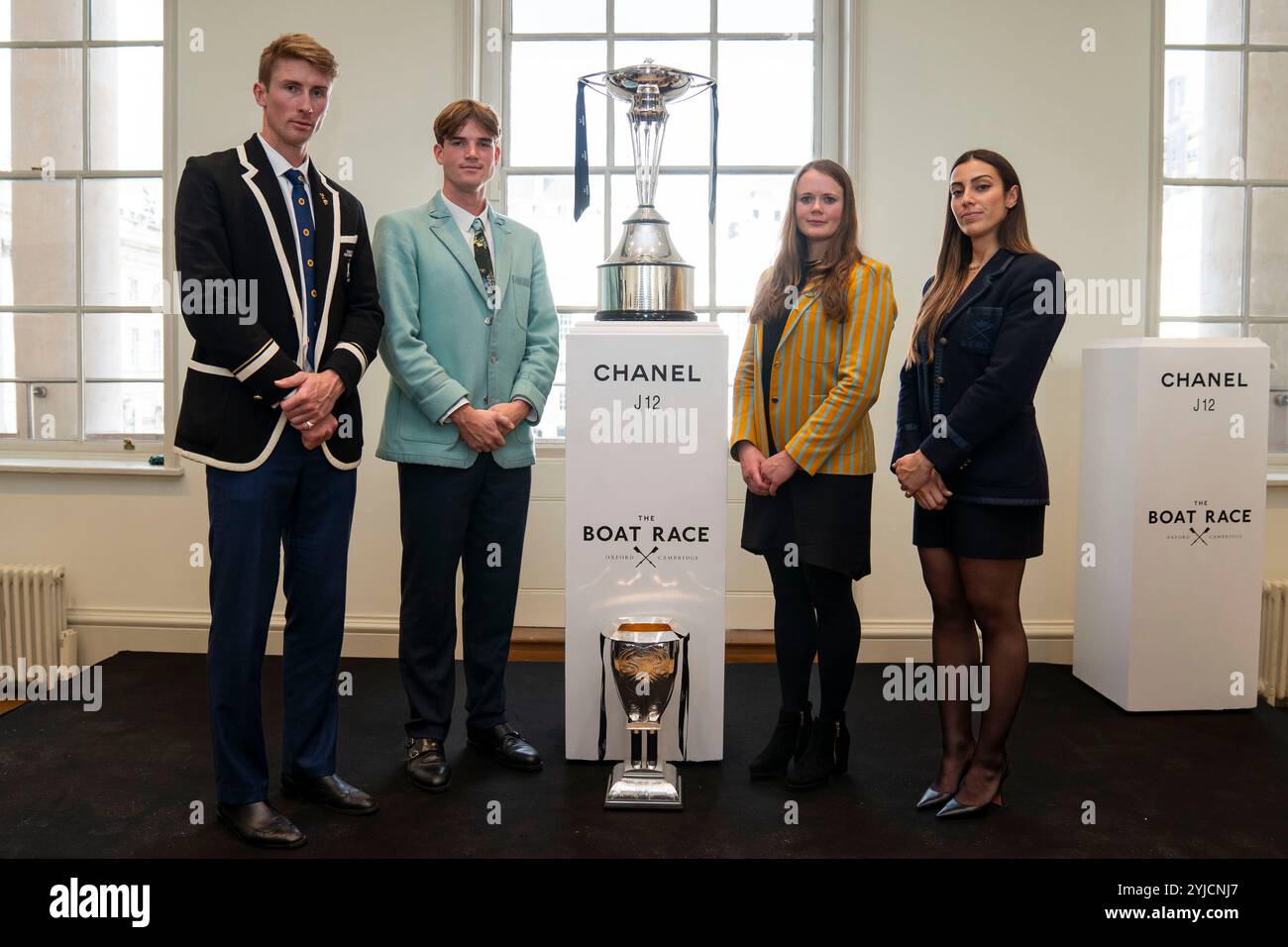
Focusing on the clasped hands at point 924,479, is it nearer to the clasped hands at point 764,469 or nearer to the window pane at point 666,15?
the clasped hands at point 764,469

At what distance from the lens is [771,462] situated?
2.40 m

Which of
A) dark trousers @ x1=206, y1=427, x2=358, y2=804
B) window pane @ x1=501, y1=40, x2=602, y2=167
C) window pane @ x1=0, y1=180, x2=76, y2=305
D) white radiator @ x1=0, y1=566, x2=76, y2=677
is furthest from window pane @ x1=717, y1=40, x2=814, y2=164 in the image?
white radiator @ x1=0, y1=566, x2=76, y2=677

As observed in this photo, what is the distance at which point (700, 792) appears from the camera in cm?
241

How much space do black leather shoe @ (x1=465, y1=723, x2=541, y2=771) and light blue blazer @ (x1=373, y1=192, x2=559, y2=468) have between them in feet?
2.38

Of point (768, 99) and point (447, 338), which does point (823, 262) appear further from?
point (768, 99)

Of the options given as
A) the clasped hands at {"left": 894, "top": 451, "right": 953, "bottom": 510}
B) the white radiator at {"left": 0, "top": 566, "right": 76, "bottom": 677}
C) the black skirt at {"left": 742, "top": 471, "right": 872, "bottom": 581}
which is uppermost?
the clasped hands at {"left": 894, "top": 451, "right": 953, "bottom": 510}

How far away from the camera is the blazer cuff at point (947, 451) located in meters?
2.19

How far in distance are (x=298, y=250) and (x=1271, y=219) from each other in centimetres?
355

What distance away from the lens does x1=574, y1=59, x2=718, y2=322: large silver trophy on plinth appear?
2607 millimetres

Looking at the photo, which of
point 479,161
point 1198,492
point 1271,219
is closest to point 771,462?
point 479,161

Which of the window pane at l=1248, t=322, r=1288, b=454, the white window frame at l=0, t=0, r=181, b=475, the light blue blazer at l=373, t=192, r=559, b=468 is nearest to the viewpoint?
the light blue blazer at l=373, t=192, r=559, b=468

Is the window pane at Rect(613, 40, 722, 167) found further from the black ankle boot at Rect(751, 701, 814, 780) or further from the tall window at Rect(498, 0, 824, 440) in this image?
the black ankle boot at Rect(751, 701, 814, 780)

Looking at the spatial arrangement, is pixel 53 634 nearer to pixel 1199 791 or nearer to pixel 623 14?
pixel 623 14

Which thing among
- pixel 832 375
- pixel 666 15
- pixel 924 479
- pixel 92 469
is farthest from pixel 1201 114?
pixel 92 469
